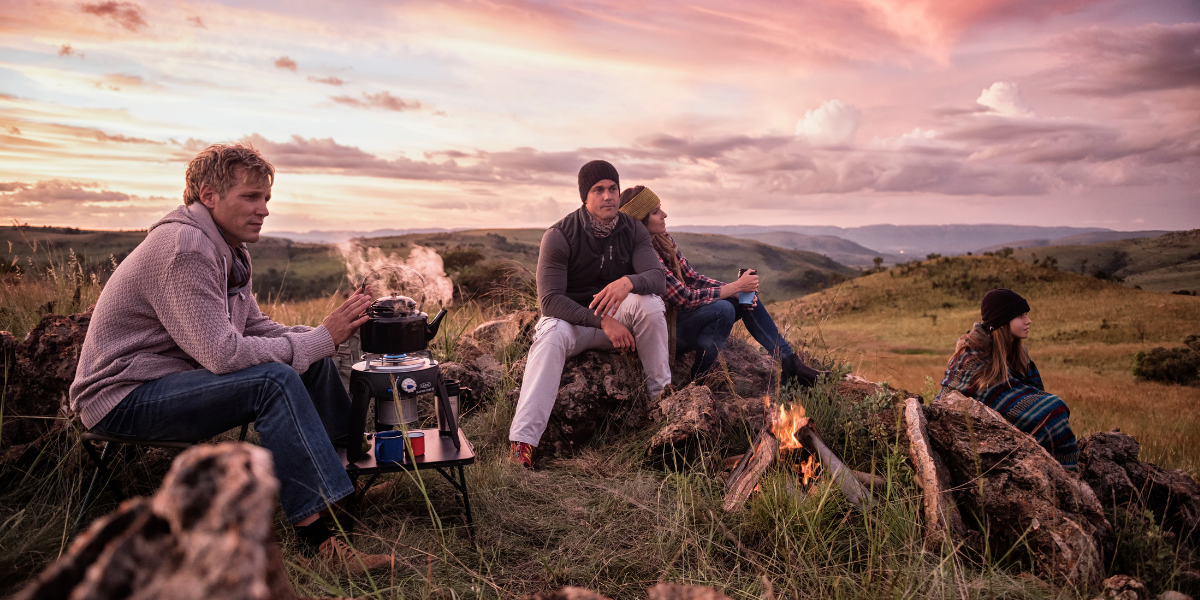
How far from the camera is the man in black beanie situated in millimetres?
4684

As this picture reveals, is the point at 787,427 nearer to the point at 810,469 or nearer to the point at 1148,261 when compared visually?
the point at 810,469

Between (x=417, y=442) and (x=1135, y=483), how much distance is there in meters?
4.71

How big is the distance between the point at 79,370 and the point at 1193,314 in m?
19.5

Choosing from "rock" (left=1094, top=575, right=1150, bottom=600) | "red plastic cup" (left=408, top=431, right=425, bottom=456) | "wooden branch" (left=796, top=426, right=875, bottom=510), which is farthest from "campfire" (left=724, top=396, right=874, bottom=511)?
"red plastic cup" (left=408, top=431, right=425, bottom=456)

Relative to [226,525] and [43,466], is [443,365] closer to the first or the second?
[43,466]

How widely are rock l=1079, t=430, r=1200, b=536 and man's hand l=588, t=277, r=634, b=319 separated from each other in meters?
3.27

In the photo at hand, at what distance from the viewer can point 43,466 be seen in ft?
11.7

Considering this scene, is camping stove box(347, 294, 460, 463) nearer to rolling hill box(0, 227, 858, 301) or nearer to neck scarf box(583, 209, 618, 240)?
rolling hill box(0, 227, 858, 301)

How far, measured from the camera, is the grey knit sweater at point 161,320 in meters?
2.74

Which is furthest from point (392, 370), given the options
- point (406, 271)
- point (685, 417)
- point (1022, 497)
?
point (1022, 497)

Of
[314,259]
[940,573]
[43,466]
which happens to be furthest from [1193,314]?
[314,259]

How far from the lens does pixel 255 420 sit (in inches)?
113

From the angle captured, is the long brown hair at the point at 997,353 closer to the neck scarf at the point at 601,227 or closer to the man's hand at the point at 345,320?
the neck scarf at the point at 601,227

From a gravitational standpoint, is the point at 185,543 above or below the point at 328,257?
above
